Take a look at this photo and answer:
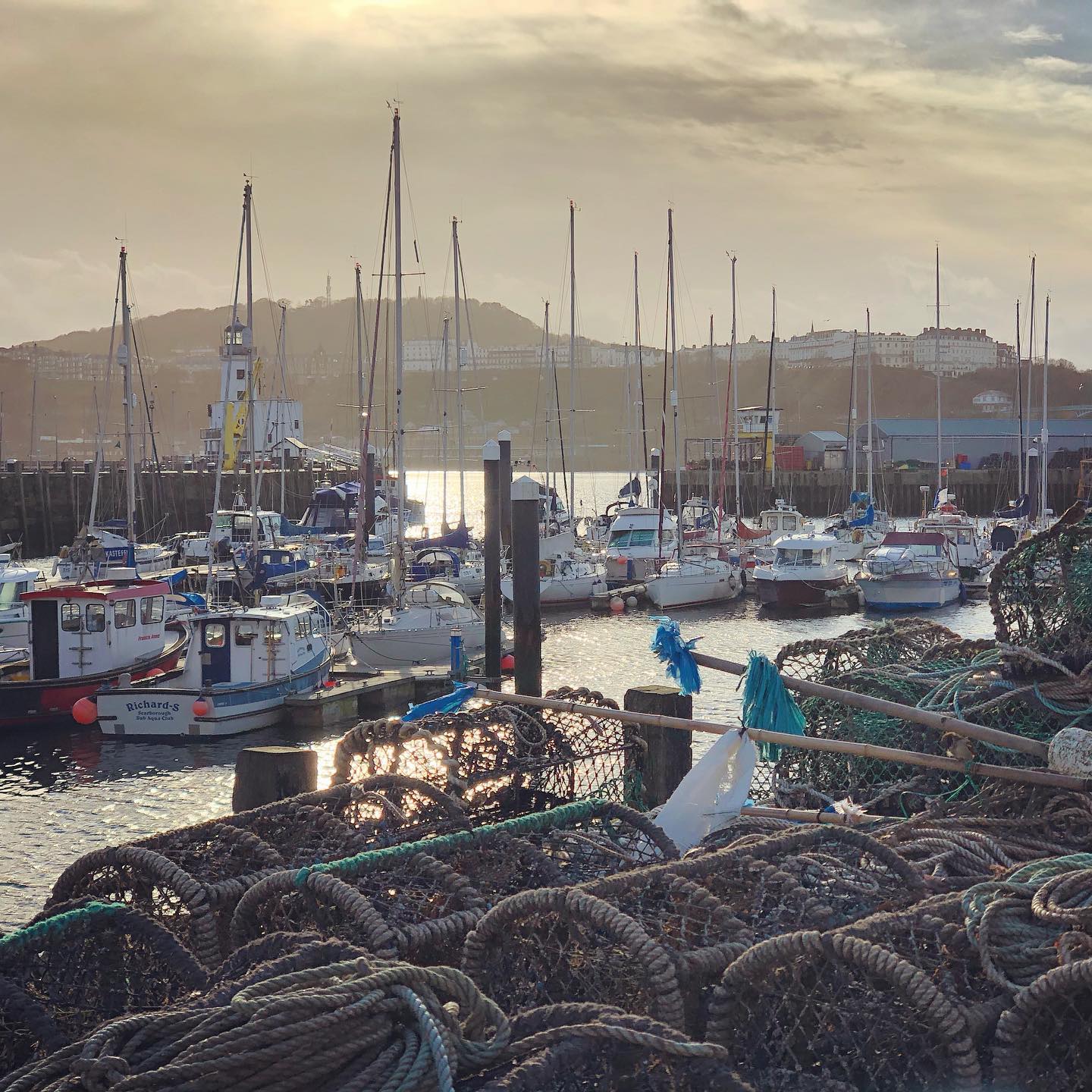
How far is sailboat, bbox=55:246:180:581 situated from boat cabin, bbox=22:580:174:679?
509 centimetres

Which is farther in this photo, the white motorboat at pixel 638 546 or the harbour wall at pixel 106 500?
the harbour wall at pixel 106 500

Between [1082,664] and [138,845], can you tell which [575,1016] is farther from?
[1082,664]

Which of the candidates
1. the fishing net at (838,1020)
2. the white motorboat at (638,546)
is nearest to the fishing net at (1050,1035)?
the fishing net at (838,1020)

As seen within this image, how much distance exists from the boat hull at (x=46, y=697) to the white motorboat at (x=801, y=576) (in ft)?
61.8

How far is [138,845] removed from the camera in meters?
6.28

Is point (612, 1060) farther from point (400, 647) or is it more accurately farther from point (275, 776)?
point (400, 647)

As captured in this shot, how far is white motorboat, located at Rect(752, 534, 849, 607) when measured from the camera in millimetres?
34188

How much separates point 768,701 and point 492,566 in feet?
39.5

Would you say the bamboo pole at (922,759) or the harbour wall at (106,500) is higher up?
the harbour wall at (106,500)

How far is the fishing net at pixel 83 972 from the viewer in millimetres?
4898

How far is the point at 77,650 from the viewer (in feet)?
66.4

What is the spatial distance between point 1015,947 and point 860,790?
12.6 feet

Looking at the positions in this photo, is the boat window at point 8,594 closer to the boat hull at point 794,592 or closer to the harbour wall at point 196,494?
the boat hull at point 794,592

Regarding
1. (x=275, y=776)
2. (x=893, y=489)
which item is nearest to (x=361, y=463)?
(x=275, y=776)
